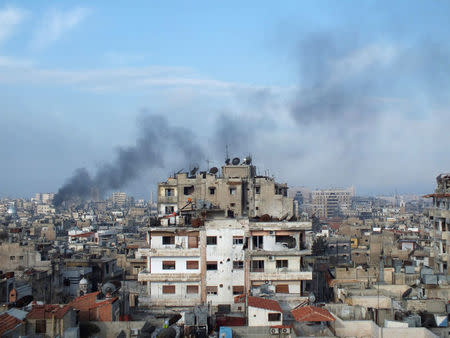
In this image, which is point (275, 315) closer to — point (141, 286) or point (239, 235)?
point (239, 235)

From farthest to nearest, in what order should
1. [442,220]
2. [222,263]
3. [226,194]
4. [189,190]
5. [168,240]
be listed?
[189,190] → [226,194] → [442,220] → [168,240] → [222,263]

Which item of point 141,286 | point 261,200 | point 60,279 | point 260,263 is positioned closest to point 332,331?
point 260,263

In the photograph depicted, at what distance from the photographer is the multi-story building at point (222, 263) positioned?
1099 inches

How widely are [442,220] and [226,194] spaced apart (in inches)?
519

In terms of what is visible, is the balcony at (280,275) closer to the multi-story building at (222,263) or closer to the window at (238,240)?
the multi-story building at (222,263)

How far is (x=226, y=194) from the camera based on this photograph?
38.2 meters

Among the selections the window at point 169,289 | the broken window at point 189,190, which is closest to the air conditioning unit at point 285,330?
the window at point 169,289

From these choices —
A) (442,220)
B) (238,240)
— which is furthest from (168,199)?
(442,220)

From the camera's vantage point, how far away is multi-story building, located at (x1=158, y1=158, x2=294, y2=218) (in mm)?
37969

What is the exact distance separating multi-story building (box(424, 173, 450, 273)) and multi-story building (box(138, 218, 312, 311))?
10.8 meters

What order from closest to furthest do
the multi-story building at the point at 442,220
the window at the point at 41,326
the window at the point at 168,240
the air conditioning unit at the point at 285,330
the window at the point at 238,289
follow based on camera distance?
the window at the point at 41,326 < the air conditioning unit at the point at 285,330 < the window at the point at 238,289 < the window at the point at 168,240 < the multi-story building at the point at 442,220

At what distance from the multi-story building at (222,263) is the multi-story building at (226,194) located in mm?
8662

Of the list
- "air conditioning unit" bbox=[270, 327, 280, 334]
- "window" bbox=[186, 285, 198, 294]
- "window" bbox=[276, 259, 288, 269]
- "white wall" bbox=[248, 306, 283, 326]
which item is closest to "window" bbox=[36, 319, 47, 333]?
"white wall" bbox=[248, 306, 283, 326]

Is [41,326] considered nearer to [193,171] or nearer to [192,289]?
[192,289]
